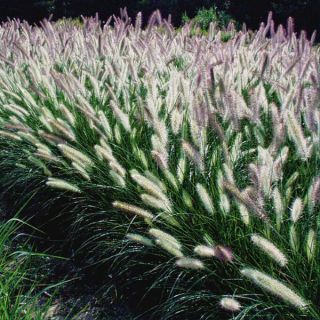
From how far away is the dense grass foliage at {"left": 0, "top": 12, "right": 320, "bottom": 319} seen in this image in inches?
82.7

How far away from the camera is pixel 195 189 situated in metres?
2.64

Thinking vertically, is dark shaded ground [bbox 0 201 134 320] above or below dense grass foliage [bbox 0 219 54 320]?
below

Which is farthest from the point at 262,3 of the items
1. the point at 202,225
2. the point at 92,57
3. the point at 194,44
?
the point at 202,225

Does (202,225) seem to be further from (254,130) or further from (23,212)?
(23,212)

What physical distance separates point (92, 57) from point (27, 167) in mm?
1355

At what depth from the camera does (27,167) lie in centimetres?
364

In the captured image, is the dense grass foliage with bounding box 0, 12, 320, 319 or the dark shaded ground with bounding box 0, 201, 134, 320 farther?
the dark shaded ground with bounding box 0, 201, 134, 320

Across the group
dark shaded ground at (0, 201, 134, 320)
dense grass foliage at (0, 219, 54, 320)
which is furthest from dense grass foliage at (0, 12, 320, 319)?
dense grass foliage at (0, 219, 54, 320)

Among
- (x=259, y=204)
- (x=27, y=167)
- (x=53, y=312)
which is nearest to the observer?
(x=259, y=204)

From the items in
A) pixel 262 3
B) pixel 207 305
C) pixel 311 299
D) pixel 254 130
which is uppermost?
pixel 254 130

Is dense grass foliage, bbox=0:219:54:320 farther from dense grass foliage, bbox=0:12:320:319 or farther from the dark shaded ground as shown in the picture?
dense grass foliage, bbox=0:12:320:319

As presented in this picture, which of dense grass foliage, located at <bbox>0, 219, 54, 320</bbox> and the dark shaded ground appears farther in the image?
the dark shaded ground

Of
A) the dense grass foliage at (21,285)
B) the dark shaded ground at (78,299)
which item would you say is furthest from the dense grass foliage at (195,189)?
the dense grass foliage at (21,285)

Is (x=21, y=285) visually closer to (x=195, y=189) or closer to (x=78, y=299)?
(x=78, y=299)
